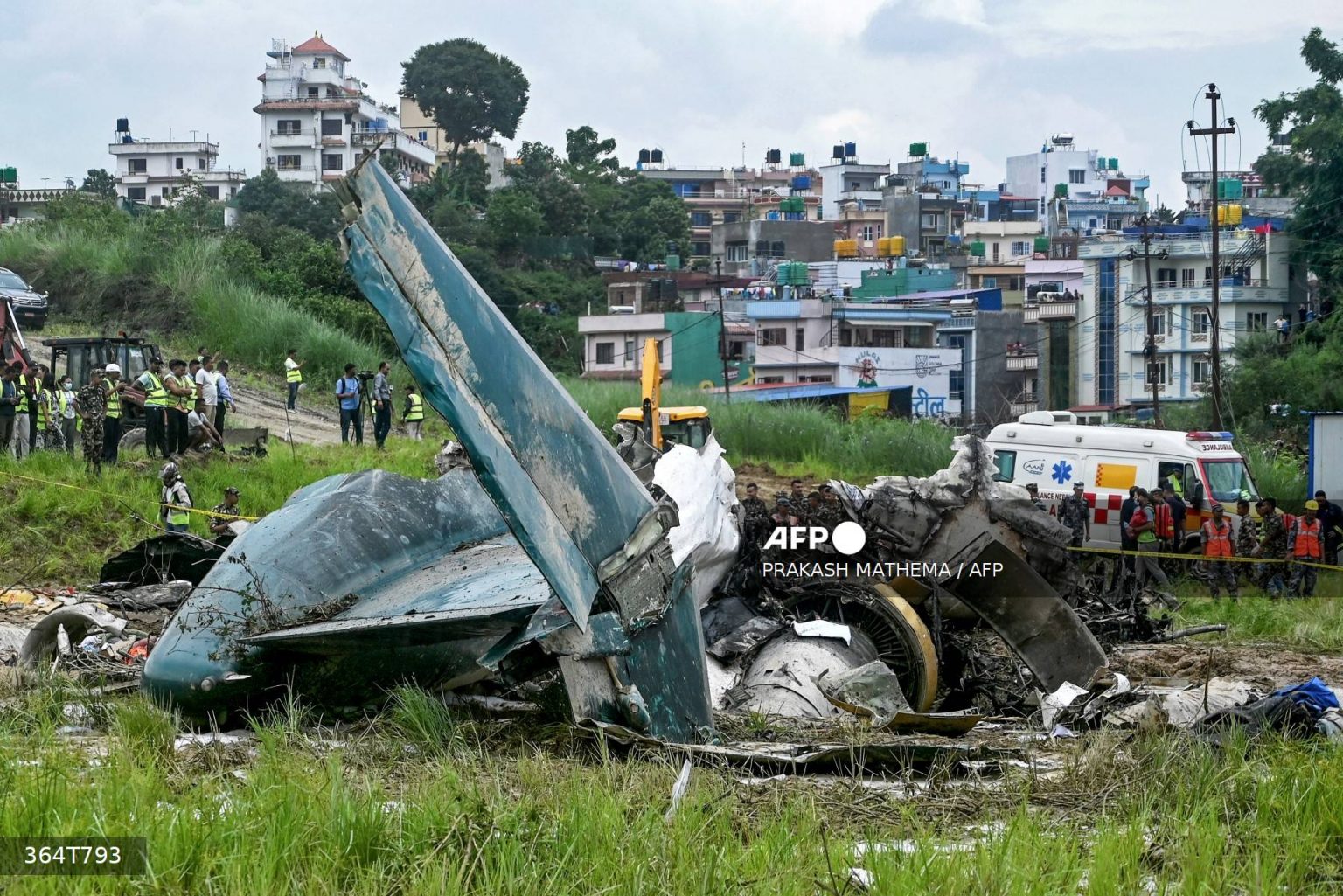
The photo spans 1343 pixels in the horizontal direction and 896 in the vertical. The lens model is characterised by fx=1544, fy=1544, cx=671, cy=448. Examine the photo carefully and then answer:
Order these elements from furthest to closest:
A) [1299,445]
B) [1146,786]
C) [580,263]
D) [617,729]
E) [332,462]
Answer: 1. [580,263]
2. [1299,445]
3. [332,462]
4. [617,729]
5. [1146,786]

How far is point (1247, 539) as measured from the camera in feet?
58.9

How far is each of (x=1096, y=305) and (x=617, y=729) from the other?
57.5m

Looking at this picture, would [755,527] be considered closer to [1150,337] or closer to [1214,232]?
[1214,232]

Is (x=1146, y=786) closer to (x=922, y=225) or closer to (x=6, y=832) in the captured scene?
(x=6, y=832)

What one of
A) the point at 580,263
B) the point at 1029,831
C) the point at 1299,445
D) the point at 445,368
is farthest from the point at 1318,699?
the point at 580,263

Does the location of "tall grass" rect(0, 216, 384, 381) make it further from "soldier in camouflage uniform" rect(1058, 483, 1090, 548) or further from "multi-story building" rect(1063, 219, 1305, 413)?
"multi-story building" rect(1063, 219, 1305, 413)

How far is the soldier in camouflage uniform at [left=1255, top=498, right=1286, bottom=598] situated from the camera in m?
17.1

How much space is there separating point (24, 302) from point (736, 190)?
94533mm

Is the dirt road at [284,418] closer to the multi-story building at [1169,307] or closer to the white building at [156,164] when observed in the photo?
the multi-story building at [1169,307]

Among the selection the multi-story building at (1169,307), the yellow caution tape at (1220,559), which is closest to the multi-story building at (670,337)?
the multi-story building at (1169,307)

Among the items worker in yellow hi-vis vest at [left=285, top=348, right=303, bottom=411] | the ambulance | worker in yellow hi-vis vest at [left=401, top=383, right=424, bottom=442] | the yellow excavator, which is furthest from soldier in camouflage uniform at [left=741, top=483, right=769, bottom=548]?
worker in yellow hi-vis vest at [left=285, top=348, right=303, bottom=411]

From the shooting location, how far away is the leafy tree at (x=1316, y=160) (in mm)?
50675

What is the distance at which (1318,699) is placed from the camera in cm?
752

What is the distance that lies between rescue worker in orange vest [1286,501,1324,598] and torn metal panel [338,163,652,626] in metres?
12.0
